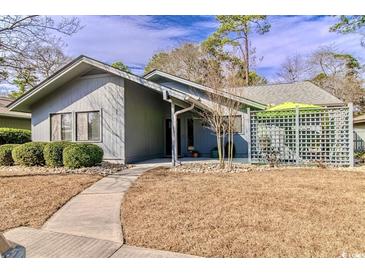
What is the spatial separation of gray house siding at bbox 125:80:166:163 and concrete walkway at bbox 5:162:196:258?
5975 mm

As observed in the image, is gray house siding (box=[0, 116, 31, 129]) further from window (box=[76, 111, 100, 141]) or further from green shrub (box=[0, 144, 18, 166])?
window (box=[76, 111, 100, 141])

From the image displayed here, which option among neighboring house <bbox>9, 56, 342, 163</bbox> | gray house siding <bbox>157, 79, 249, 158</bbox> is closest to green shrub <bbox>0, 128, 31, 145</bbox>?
neighboring house <bbox>9, 56, 342, 163</bbox>

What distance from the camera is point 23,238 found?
388 centimetres

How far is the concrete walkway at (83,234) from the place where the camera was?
11.1ft

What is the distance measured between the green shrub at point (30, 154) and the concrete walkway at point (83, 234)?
18.1 feet

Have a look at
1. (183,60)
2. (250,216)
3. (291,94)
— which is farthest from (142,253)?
(183,60)

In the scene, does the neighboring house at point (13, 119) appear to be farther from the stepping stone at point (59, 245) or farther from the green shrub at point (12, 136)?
the stepping stone at point (59, 245)

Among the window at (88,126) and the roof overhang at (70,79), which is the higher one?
the roof overhang at (70,79)

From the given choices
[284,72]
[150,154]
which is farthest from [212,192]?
[284,72]

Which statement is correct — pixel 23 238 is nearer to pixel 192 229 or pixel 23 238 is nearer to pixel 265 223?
pixel 192 229

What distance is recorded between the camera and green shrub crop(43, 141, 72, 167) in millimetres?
10047

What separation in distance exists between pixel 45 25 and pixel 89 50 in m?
8.28

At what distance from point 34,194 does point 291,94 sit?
1595 centimetres

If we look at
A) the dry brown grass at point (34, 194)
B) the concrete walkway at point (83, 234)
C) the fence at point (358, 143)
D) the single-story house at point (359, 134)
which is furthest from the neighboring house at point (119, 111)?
the single-story house at point (359, 134)
